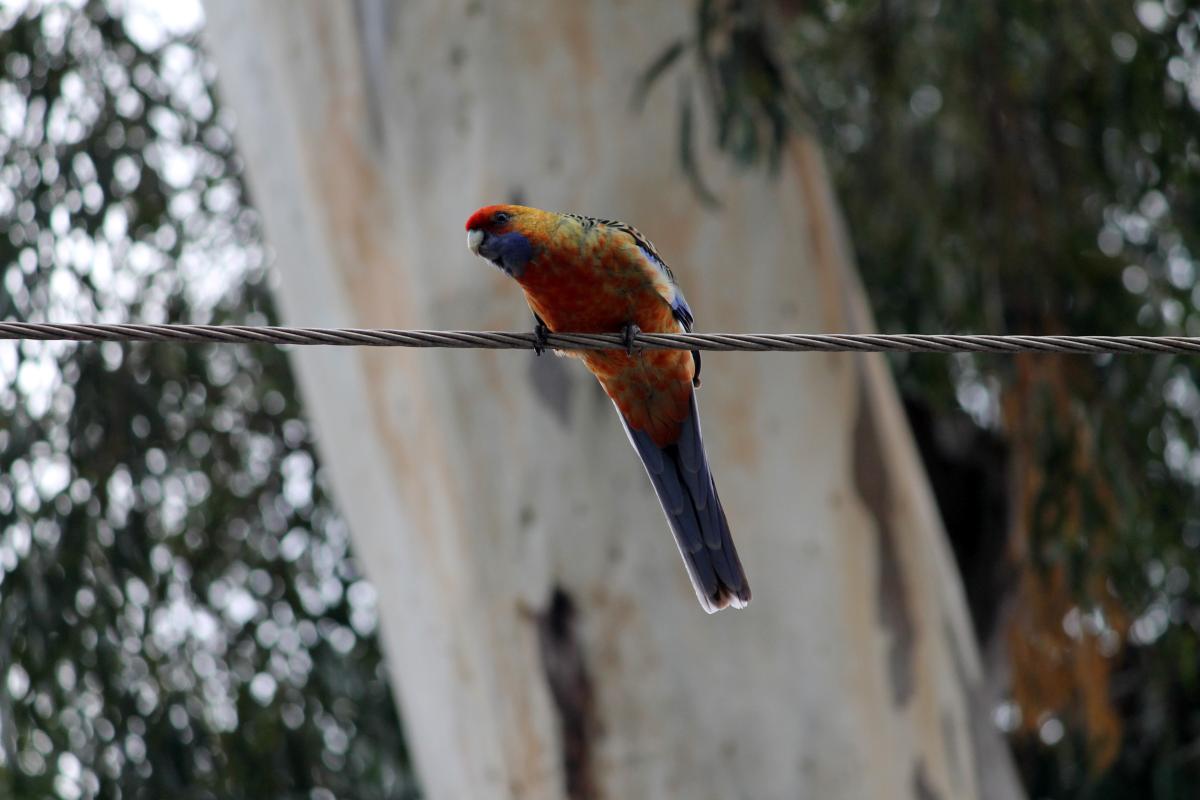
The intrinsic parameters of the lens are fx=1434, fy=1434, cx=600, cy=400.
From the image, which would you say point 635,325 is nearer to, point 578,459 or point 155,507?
point 578,459

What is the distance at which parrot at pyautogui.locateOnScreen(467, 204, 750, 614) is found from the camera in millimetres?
2854

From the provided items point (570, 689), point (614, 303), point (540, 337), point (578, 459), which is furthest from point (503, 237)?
point (570, 689)

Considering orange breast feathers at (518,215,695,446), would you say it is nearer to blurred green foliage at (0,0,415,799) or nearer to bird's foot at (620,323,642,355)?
bird's foot at (620,323,642,355)

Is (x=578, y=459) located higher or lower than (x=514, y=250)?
lower

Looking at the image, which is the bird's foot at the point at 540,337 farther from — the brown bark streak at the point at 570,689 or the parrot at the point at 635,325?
the brown bark streak at the point at 570,689

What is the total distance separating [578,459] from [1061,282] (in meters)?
2.57

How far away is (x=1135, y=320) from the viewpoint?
223 inches

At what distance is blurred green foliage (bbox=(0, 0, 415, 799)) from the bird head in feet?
9.91

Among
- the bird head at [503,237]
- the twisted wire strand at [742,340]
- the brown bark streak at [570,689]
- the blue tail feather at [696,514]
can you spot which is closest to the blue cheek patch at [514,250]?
the bird head at [503,237]

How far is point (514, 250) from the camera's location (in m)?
2.84

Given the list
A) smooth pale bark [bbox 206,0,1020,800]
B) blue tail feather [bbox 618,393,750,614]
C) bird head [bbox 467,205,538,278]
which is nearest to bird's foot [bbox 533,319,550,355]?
bird head [bbox 467,205,538,278]

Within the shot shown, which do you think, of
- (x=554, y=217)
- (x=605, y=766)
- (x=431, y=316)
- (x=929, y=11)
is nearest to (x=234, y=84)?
(x=431, y=316)

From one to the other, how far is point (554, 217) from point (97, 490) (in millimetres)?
3318

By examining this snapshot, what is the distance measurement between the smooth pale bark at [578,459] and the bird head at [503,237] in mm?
1135
